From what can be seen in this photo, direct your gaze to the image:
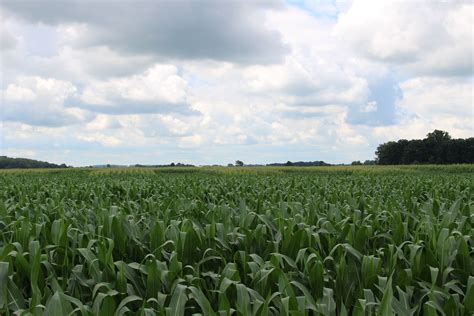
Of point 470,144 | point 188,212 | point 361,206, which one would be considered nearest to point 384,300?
point 188,212

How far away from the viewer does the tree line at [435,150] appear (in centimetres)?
9212

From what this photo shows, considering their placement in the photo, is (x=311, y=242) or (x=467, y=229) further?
(x=467, y=229)

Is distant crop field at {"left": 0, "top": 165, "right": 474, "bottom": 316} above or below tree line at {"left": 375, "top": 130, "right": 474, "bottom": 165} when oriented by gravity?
below

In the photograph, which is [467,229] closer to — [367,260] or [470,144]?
[367,260]

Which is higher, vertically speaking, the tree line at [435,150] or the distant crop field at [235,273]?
the tree line at [435,150]

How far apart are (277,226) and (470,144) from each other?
99.6 meters

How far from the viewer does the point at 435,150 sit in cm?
9394

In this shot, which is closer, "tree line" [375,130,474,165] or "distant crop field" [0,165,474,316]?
"distant crop field" [0,165,474,316]

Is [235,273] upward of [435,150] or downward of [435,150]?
downward

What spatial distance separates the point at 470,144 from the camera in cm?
9244

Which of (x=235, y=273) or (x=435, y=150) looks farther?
(x=435, y=150)

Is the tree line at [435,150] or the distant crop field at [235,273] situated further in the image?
the tree line at [435,150]

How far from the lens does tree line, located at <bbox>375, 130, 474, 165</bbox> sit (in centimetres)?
9212

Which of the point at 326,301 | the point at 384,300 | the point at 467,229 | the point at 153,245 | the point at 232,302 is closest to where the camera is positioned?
the point at 384,300
